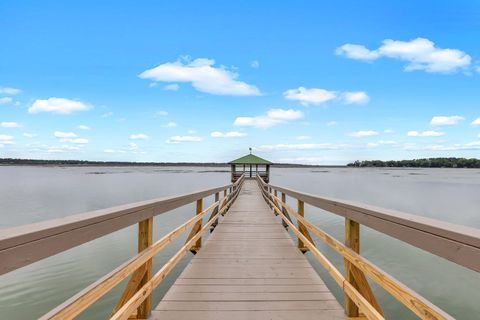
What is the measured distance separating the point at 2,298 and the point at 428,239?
7.94 meters

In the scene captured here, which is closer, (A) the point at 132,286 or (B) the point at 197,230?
(A) the point at 132,286

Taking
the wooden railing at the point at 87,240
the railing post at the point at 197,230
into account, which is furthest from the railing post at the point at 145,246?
the railing post at the point at 197,230

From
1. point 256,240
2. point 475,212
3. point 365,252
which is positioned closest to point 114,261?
point 256,240

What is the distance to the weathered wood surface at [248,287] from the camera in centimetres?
273

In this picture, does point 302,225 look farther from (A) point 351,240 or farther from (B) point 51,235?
(B) point 51,235

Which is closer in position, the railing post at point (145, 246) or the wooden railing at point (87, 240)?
the wooden railing at point (87, 240)

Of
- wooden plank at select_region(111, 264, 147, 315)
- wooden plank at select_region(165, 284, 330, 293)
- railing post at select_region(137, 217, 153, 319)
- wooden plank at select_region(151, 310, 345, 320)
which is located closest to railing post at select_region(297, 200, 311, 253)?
wooden plank at select_region(165, 284, 330, 293)

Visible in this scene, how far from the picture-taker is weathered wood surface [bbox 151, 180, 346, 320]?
2729mm

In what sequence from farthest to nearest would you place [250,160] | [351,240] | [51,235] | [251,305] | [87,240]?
1. [250,160]
2. [251,305]
3. [351,240]
4. [87,240]
5. [51,235]

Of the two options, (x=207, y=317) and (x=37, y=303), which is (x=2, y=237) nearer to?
(x=207, y=317)

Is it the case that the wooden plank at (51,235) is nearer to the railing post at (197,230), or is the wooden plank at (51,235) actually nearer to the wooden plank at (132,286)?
the wooden plank at (132,286)

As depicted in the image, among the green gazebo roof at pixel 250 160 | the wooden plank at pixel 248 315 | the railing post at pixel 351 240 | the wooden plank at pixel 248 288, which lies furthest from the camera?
the green gazebo roof at pixel 250 160

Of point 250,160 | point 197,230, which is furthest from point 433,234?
point 250,160

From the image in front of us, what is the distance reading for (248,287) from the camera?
3.31 metres
